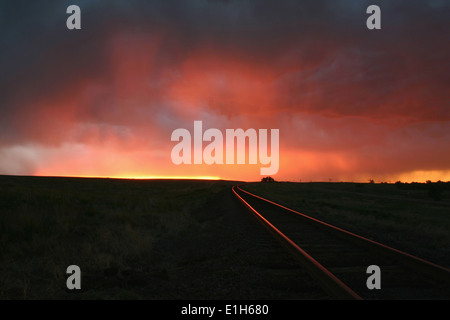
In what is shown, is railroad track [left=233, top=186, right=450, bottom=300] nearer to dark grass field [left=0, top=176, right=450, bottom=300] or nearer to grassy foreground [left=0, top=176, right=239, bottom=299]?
dark grass field [left=0, top=176, right=450, bottom=300]

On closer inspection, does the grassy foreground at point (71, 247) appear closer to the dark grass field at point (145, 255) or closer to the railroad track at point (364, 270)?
the dark grass field at point (145, 255)

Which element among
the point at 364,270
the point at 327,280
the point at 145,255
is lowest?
the point at 145,255

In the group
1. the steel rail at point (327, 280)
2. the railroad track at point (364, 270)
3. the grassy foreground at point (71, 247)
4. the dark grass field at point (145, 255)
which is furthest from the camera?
the grassy foreground at point (71, 247)

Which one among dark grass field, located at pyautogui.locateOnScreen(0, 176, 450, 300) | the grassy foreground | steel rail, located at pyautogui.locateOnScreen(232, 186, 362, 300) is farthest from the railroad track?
the grassy foreground

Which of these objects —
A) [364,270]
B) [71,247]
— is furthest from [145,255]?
[364,270]

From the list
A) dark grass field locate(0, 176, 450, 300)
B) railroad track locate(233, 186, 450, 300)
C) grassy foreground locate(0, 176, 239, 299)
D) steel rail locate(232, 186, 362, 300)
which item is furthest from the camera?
grassy foreground locate(0, 176, 239, 299)

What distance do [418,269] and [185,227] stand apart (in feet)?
29.3

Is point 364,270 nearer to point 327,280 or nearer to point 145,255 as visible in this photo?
point 327,280

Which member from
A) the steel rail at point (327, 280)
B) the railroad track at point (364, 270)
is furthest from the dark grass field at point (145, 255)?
the railroad track at point (364, 270)

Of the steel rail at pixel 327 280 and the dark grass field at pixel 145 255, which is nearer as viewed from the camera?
the steel rail at pixel 327 280

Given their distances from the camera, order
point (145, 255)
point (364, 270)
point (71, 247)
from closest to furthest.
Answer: point (364, 270)
point (145, 255)
point (71, 247)

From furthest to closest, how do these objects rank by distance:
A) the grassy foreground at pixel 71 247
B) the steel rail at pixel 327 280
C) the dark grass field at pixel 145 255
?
the grassy foreground at pixel 71 247 → the dark grass field at pixel 145 255 → the steel rail at pixel 327 280
